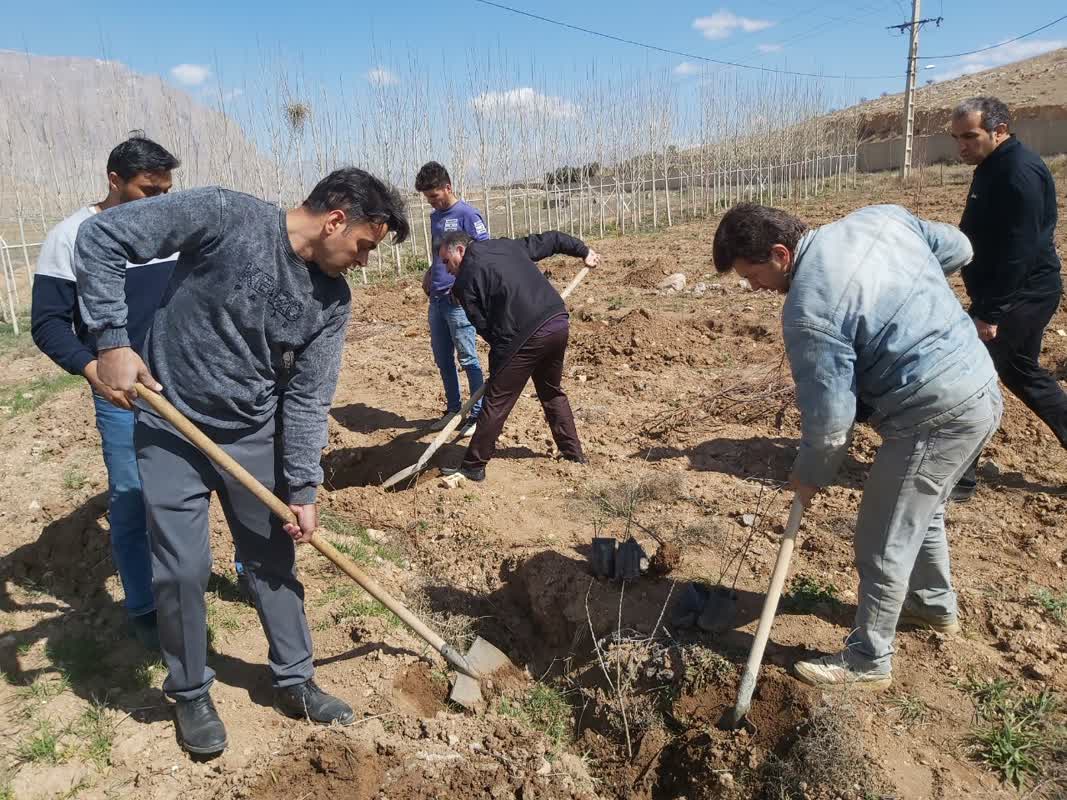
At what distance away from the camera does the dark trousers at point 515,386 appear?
15.0 ft

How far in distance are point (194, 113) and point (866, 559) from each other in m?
15.4

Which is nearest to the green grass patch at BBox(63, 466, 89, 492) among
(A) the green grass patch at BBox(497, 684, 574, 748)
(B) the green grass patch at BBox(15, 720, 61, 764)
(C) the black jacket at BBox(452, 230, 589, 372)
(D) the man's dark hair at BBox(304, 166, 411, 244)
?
(B) the green grass patch at BBox(15, 720, 61, 764)

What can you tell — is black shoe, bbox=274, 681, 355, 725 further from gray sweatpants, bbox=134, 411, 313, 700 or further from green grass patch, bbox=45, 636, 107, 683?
green grass patch, bbox=45, 636, 107, 683

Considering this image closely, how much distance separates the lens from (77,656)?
10.3 feet

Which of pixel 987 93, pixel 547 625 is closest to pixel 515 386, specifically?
pixel 547 625

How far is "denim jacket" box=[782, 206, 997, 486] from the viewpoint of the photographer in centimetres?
221

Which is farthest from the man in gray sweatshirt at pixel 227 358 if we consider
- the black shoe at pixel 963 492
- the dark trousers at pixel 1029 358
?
the black shoe at pixel 963 492

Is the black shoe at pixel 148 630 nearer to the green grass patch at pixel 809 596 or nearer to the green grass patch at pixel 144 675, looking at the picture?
the green grass patch at pixel 144 675

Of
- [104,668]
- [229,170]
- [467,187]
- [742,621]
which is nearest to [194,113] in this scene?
[229,170]

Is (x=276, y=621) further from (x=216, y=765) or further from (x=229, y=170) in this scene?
(x=229, y=170)

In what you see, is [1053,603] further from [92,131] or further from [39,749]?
[92,131]

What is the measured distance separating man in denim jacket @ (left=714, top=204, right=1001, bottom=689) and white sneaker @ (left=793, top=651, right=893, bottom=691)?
0.54ft

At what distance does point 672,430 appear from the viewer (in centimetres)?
541

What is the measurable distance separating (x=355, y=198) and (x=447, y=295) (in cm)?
325
